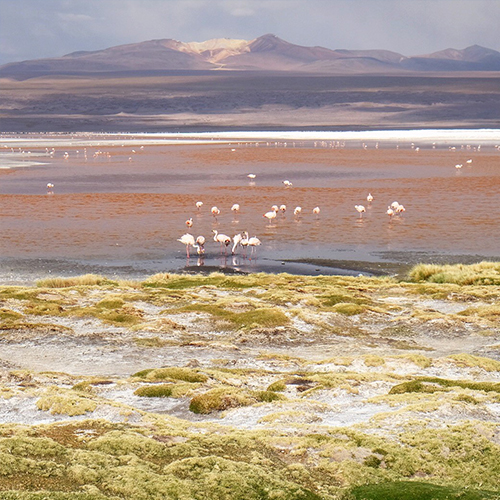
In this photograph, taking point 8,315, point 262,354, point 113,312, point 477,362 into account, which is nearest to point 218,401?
point 262,354

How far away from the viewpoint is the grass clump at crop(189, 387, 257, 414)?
10234mm

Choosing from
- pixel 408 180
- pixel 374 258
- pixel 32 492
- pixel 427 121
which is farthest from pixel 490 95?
pixel 32 492

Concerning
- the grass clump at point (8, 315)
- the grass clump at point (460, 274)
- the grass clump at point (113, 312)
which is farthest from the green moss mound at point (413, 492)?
the grass clump at point (460, 274)

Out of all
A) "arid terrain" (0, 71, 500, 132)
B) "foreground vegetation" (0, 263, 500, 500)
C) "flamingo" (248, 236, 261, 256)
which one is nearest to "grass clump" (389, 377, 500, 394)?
"foreground vegetation" (0, 263, 500, 500)

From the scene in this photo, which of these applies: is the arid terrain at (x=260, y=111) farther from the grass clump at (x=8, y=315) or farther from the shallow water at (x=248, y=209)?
the grass clump at (x=8, y=315)

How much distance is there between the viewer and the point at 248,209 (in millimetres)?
41562

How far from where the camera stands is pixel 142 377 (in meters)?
12.0

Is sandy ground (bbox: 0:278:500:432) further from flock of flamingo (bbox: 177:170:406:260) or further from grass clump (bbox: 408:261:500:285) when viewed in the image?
flock of flamingo (bbox: 177:170:406:260)

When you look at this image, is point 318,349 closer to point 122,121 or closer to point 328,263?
point 328,263

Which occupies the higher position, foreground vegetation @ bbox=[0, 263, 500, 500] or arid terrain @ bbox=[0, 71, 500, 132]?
arid terrain @ bbox=[0, 71, 500, 132]

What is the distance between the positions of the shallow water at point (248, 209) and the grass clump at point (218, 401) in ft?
53.5

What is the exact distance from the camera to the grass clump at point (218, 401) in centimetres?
1023

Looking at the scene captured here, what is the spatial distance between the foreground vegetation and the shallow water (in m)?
→ 8.61

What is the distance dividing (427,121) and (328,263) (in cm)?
13682
